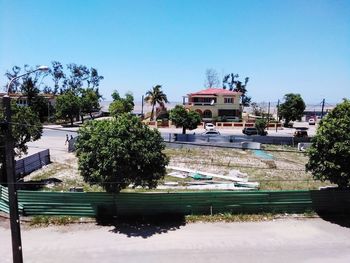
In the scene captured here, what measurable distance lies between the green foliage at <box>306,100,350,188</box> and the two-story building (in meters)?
55.9

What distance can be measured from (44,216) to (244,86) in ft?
313

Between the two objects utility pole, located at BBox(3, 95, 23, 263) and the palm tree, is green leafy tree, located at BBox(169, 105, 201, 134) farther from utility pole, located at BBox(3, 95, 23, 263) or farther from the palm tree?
utility pole, located at BBox(3, 95, 23, 263)

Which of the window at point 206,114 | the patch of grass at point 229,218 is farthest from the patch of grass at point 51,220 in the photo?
the window at point 206,114

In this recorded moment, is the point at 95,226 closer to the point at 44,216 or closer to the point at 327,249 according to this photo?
the point at 44,216

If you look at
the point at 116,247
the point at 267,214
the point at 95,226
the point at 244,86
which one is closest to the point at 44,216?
the point at 95,226

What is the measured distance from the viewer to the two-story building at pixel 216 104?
7638 cm

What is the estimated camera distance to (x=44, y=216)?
766 inches

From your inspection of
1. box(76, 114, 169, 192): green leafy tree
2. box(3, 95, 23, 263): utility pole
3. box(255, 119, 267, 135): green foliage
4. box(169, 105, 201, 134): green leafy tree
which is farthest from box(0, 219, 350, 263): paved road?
box(255, 119, 267, 135): green foliage

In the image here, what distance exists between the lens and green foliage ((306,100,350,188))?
61.1 ft

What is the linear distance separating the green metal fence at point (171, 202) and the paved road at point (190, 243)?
3.92ft

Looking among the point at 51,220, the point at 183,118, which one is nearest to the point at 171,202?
the point at 51,220

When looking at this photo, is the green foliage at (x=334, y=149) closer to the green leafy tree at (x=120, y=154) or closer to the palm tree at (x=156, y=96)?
the green leafy tree at (x=120, y=154)

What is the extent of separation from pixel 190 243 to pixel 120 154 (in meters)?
5.25

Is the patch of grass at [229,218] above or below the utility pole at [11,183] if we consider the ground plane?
below
